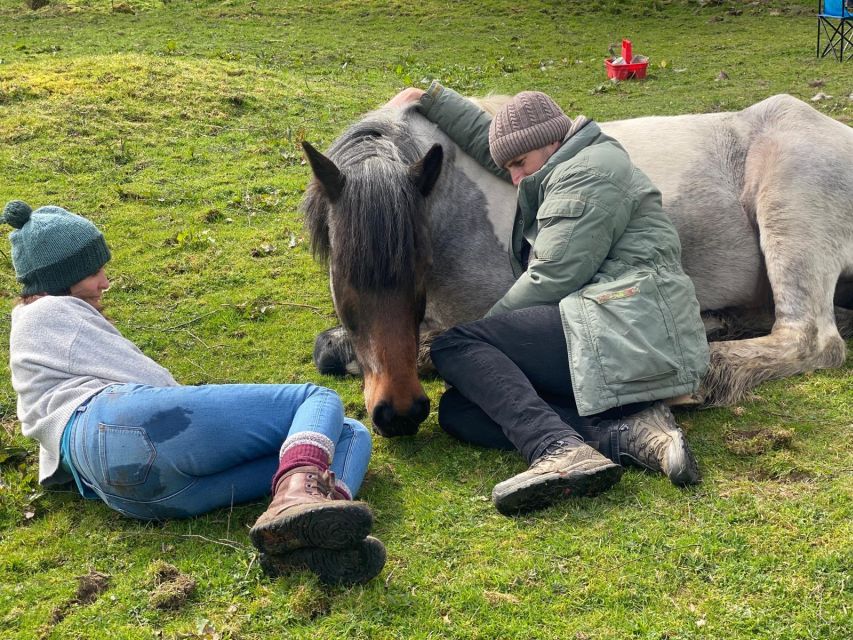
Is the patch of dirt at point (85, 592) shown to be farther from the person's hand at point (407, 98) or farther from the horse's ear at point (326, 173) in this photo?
the person's hand at point (407, 98)

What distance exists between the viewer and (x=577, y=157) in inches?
172

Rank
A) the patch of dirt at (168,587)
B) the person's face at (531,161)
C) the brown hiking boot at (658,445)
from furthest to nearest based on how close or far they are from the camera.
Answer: the person's face at (531,161)
the brown hiking boot at (658,445)
the patch of dirt at (168,587)

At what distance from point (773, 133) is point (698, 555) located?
12.4ft

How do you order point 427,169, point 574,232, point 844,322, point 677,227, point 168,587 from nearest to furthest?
point 168,587, point 574,232, point 427,169, point 677,227, point 844,322

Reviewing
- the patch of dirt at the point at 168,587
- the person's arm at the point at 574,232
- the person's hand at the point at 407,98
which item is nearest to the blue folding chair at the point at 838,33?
the person's hand at the point at 407,98

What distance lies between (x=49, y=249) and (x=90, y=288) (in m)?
0.26

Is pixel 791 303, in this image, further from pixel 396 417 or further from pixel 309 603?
pixel 309 603

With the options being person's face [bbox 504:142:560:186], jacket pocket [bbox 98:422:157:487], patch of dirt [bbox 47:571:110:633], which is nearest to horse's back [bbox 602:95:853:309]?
person's face [bbox 504:142:560:186]

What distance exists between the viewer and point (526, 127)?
4.50 meters

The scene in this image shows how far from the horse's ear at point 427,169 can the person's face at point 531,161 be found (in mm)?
435

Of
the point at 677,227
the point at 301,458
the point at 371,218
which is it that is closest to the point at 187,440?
the point at 301,458

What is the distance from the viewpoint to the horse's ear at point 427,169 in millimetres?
4430

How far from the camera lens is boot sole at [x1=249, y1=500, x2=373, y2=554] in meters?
2.93

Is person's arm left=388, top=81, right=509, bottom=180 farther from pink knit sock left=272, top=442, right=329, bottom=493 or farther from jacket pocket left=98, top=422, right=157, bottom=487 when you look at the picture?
jacket pocket left=98, top=422, right=157, bottom=487
